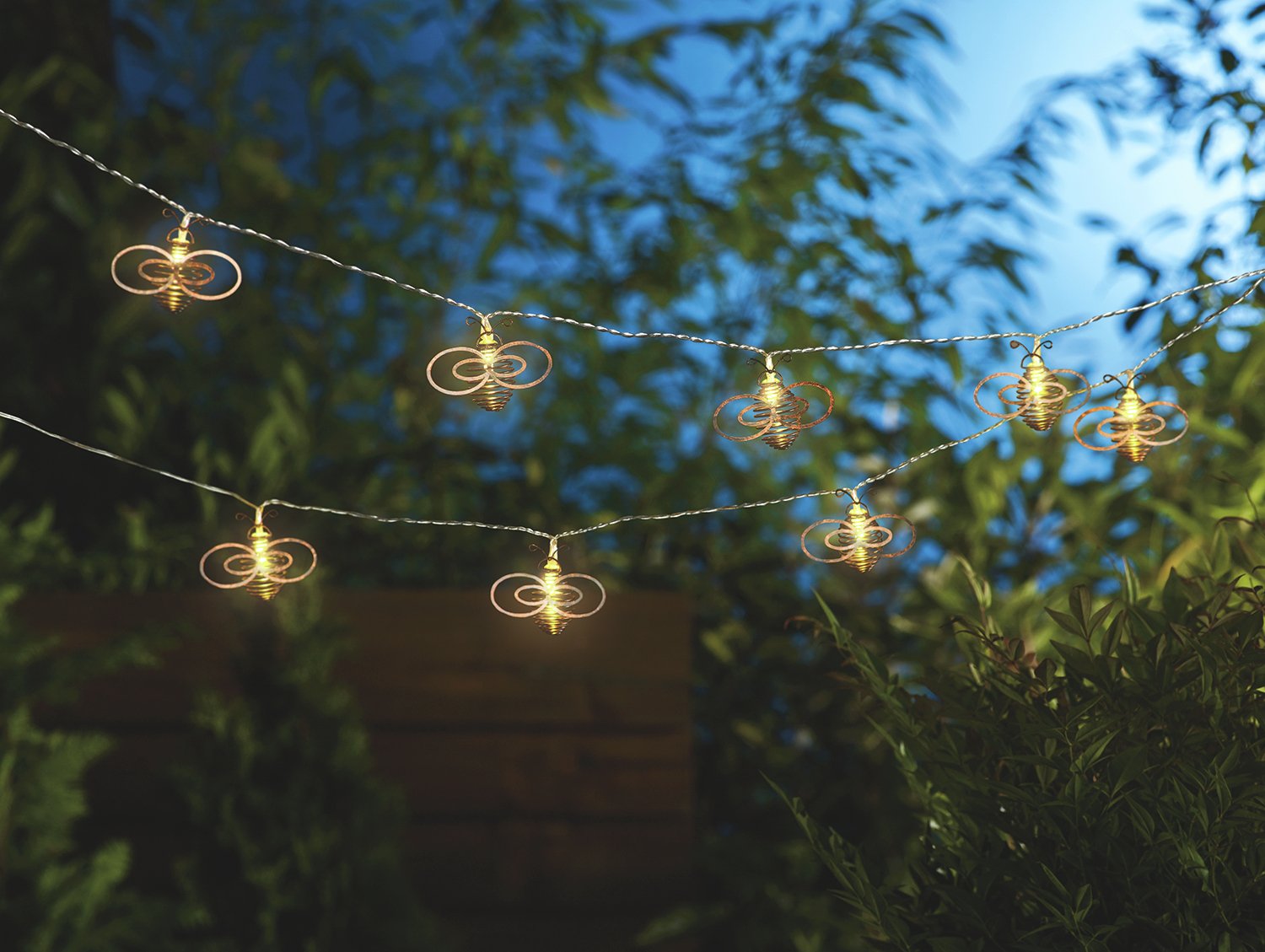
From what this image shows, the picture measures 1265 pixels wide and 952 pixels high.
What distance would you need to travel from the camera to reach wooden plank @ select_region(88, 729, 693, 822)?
1.97m

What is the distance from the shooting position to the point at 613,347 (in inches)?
89.4

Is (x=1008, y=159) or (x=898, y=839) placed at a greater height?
(x=1008, y=159)

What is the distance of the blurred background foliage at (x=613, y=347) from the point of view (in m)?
2.01

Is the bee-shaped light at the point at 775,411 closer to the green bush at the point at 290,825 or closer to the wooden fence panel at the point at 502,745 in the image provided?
the green bush at the point at 290,825

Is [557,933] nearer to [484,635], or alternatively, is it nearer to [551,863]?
[551,863]

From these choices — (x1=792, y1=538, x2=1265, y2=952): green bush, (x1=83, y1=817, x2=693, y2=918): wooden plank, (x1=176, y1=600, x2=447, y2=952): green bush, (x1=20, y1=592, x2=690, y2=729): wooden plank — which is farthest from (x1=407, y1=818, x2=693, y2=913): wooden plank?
(x1=792, y1=538, x2=1265, y2=952): green bush

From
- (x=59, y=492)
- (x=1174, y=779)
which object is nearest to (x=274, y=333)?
(x=59, y=492)

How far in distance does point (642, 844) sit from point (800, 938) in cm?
28

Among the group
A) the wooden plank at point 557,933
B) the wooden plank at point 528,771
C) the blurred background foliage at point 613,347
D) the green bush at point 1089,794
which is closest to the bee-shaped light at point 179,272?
the green bush at point 1089,794

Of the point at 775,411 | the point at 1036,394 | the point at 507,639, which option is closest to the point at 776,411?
the point at 775,411

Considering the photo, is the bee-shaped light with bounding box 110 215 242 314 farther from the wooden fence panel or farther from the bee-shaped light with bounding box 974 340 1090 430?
the wooden fence panel

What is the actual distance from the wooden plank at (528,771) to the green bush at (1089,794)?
1.15 meters

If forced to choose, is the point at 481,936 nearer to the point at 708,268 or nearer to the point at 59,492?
the point at 59,492

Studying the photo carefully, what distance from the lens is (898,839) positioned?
6.26 feet
